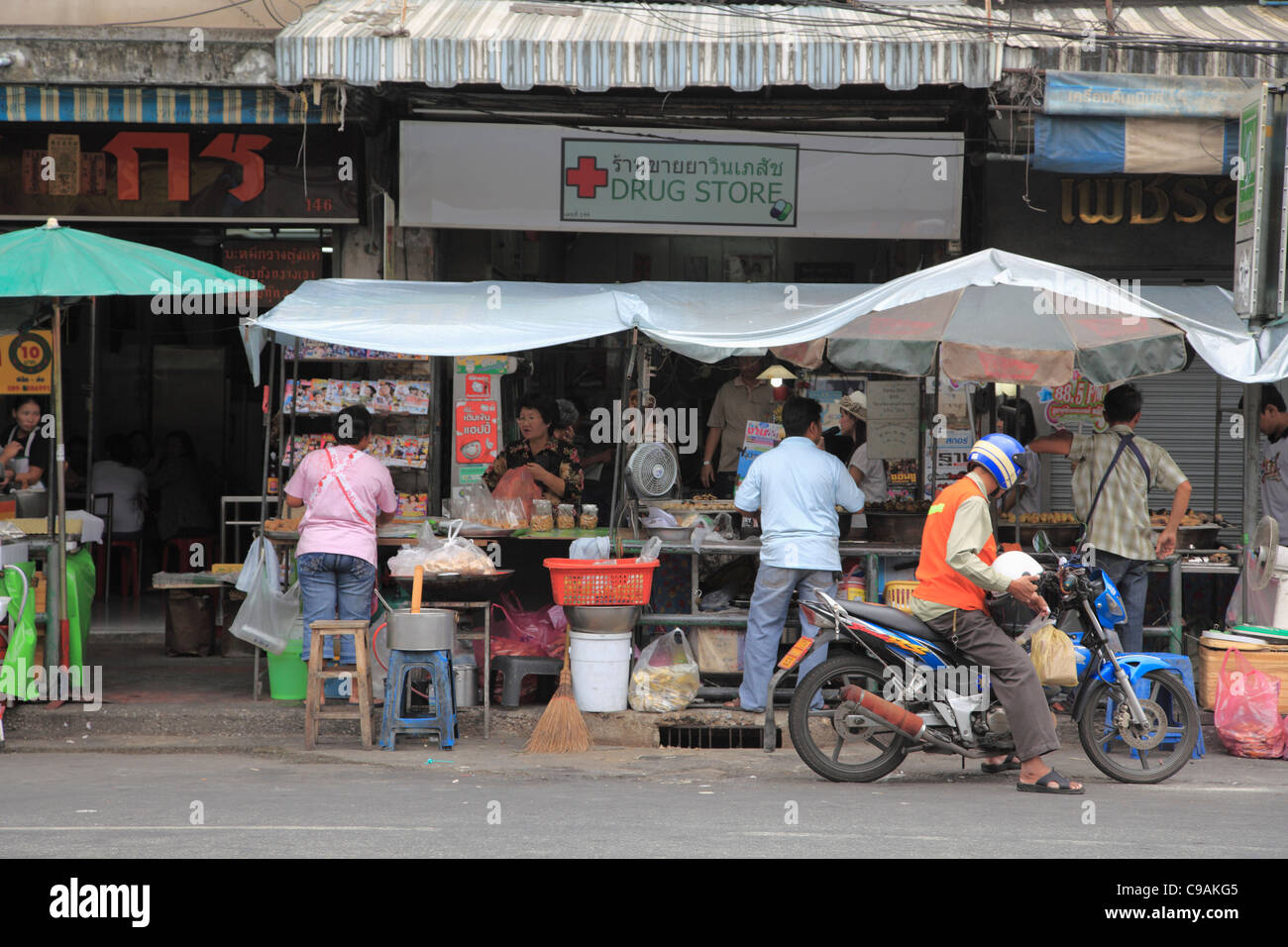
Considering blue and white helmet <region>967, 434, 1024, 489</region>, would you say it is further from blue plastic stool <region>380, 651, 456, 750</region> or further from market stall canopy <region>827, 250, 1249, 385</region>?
blue plastic stool <region>380, 651, 456, 750</region>

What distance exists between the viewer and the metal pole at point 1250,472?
28.6 ft

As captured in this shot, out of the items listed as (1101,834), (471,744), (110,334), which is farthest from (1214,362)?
(110,334)

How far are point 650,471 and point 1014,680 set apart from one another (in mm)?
2897

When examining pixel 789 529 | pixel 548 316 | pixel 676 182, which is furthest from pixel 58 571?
pixel 676 182

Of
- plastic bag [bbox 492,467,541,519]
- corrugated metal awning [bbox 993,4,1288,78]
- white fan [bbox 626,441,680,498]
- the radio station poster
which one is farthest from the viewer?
the radio station poster

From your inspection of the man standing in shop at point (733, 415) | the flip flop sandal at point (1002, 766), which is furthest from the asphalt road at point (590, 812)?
the man standing in shop at point (733, 415)

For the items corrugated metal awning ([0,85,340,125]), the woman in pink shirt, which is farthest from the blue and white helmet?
corrugated metal awning ([0,85,340,125])

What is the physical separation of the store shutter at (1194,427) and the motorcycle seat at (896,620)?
5136 millimetres

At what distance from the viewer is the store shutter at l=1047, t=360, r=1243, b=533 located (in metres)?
11.4

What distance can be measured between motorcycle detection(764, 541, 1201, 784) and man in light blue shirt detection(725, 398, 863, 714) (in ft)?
3.48

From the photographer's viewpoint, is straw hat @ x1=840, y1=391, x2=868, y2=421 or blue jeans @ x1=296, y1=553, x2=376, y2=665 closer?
blue jeans @ x1=296, y1=553, x2=376, y2=665

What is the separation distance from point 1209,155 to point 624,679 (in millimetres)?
5515

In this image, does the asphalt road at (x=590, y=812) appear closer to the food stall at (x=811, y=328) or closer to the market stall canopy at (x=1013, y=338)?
the food stall at (x=811, y=328)

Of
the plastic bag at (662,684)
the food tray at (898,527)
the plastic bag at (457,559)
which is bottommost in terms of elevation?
the plastic bag at (662,684)
